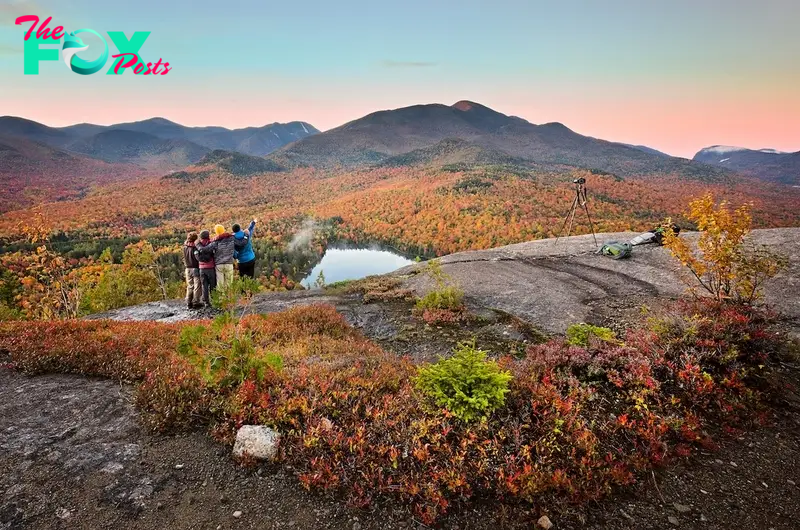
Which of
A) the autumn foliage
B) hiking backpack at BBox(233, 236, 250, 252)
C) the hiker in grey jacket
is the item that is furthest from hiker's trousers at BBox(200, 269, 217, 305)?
the autumn foliage

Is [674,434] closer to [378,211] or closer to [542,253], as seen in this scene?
[542,253]

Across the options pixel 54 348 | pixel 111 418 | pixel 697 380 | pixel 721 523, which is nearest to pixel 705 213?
pixel 697 380

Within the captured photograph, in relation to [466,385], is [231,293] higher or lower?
higher

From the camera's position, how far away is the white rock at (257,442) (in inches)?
177

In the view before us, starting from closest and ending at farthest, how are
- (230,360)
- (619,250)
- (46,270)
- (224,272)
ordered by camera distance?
(230,360) < (224,272) < (46,270) < (619,250)

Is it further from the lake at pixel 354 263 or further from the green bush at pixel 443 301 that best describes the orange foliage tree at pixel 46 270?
the lake at pixel 354 263

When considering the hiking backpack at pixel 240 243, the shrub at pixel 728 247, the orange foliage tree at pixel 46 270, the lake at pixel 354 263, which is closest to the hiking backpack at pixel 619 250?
the shrub at pixel 728 247

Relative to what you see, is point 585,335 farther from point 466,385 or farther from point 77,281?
point 77,281

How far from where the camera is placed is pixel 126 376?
20.7 ft

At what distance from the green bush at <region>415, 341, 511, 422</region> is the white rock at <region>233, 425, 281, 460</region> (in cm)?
205

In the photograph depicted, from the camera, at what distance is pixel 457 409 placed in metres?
4.97

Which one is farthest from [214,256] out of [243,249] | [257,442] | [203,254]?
[257,442]

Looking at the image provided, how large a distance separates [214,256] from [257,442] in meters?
8.76

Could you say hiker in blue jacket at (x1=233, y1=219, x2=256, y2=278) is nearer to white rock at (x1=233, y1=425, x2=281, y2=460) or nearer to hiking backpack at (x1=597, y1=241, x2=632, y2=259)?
white rock at (x1=233, y1=425, x2=281, y2=460)
